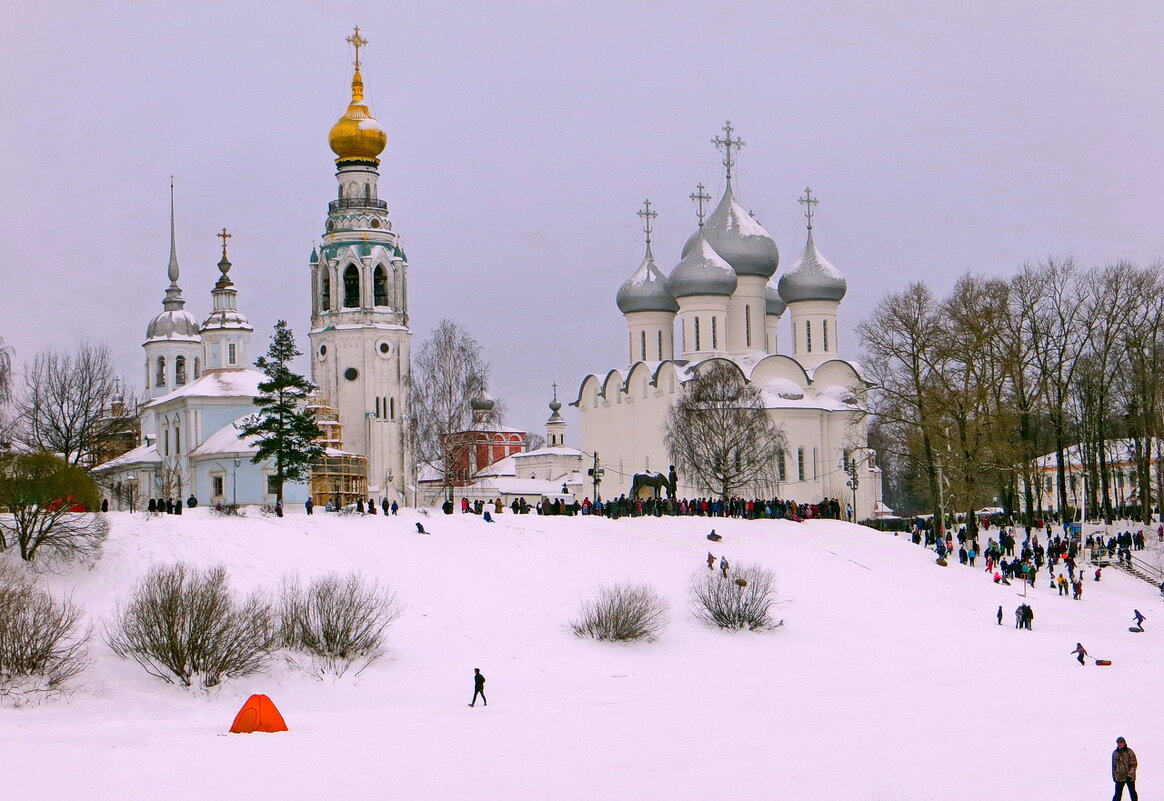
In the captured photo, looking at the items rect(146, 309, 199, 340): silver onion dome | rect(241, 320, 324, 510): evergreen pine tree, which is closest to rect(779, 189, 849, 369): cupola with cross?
rect(241, 320, 324, 510): evergreen pine tree

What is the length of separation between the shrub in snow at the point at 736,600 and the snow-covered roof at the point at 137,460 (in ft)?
84.1

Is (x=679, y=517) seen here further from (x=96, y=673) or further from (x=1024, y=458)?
(x=96, y=673)

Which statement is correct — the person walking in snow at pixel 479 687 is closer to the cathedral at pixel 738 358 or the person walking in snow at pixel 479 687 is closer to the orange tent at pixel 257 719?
the orange tent at pixel 257 719

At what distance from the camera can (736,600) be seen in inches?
1367

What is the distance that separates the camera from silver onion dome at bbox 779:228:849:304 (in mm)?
59438

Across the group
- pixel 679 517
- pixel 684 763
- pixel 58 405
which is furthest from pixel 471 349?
pixel 684 763

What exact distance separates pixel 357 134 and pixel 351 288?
226 inches

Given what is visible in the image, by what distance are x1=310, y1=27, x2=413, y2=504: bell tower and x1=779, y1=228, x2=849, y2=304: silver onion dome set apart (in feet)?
48.0

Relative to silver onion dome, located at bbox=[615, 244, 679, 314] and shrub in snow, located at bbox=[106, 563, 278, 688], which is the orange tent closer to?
shrub in snow, located at bbox=[106, 563, 278, 688]

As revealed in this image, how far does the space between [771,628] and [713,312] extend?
2456cm

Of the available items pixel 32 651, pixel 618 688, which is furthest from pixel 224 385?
pixel 32 651

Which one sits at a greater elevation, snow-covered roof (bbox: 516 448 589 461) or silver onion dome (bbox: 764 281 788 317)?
silver onion dome (bbox: 764 281 788 317)

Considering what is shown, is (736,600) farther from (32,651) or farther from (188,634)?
(32,651)

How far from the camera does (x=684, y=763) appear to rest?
22203 millimetres
